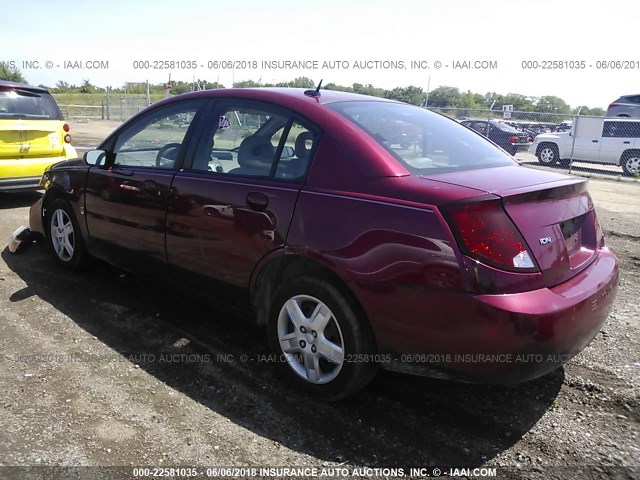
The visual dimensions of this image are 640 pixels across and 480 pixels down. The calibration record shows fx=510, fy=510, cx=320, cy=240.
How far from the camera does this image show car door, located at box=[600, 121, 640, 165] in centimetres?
1391

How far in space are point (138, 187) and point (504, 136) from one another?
1577cm

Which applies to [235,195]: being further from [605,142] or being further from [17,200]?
[605,142]

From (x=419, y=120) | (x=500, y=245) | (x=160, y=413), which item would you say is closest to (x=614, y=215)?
(x=419, y=120)

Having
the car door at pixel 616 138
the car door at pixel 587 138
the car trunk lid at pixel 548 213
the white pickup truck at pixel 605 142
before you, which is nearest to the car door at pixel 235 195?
the car trunk lid at pixel 548 213

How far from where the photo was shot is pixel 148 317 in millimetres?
3893

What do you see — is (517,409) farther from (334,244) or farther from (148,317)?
(148,317)

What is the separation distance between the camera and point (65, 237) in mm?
4660

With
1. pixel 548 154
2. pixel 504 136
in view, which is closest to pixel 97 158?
pixel 548 154

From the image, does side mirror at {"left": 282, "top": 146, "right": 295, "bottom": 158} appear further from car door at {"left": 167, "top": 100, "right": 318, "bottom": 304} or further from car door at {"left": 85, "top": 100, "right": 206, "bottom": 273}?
car door at {"left": 85, "top": 100, "right": 206, "bottom": 273}

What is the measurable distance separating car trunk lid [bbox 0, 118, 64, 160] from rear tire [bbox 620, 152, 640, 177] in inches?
545

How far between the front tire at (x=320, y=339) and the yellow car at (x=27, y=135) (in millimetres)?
5636

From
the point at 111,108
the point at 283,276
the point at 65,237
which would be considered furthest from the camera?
the point at 111,108

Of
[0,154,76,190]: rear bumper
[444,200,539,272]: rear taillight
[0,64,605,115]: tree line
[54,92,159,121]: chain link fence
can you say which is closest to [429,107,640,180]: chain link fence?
[0,64,605,115]: tree line

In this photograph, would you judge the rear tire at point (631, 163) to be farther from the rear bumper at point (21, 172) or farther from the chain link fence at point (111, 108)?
the chain link fence at point (111, 108)
